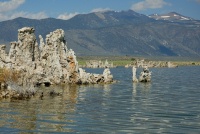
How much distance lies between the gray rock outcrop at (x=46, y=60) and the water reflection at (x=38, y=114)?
29.9 m

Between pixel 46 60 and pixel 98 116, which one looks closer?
pixel 98 116

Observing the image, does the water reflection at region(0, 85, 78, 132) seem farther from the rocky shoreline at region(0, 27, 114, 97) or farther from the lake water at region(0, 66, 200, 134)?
the rocky shoreline at region(0, 27, 114, 97)

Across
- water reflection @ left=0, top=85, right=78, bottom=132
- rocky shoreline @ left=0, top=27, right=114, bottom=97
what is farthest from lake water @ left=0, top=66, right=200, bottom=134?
rocky shoreline @ left=0, top=27, right=114, bottom=97

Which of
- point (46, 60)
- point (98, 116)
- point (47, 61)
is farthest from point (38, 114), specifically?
point (46, 60)

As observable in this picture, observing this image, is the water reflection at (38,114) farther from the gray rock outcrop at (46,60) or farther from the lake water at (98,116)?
the gray rock outcrop at (46,60)

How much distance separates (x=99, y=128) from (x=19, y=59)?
172 ft

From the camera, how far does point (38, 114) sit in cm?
4109

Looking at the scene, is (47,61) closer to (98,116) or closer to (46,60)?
(46,60)

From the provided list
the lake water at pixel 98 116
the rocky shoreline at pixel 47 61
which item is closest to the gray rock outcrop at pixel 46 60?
the rocky shoreline at pixel 47 61

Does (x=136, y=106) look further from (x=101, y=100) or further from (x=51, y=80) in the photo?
(x=51, y=80)

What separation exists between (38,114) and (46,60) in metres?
50.2

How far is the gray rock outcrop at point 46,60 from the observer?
275 feet

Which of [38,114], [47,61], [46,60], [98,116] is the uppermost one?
[46,60]

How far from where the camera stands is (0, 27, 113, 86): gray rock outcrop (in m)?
83.9
